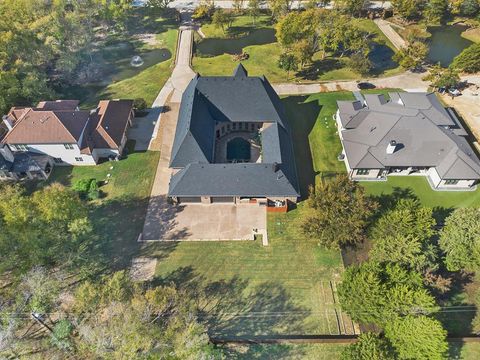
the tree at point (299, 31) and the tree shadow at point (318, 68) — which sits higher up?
the tree at point (299, 31)

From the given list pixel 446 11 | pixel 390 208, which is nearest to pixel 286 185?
pixel 390 208

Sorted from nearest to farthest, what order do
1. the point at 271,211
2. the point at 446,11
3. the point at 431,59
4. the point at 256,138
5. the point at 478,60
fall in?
the point at 271,211 < the point at 256,138 < the point at 478,60 < the point at 431,59 < the point at 446,11

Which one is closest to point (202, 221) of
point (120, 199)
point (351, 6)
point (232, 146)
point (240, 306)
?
point (240, 306)

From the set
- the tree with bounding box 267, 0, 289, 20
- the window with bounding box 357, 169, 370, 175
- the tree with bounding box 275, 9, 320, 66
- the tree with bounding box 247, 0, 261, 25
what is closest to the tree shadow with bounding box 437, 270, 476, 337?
the window with bounding box 357, 169, 370, 175

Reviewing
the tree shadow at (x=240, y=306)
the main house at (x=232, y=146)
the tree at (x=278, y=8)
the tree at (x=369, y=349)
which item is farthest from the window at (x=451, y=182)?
the tree at (x=278, y=8)

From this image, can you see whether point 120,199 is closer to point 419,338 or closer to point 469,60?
point 419,338

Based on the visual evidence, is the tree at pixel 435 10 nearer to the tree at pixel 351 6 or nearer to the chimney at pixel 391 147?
the tree at pixel 351 6

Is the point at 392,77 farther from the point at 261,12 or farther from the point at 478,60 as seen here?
the point at 261,12

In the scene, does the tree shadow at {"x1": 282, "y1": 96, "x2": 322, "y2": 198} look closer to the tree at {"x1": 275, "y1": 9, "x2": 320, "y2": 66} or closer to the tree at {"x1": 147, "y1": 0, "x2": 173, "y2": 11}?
the tree at {"x1": 275, "y1": 9, "x2": 320, "y2": 66}
